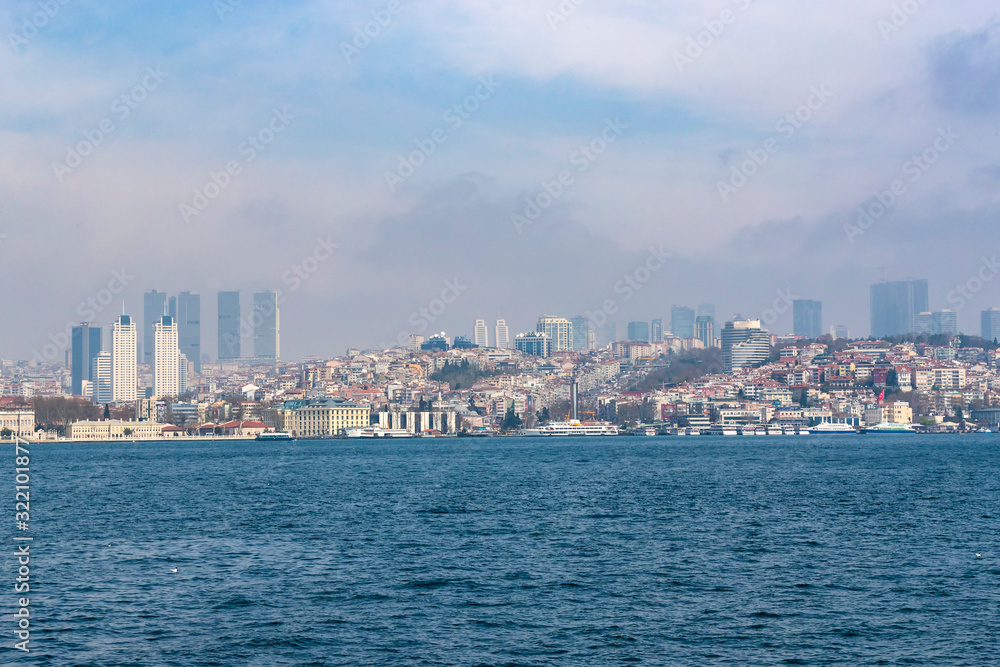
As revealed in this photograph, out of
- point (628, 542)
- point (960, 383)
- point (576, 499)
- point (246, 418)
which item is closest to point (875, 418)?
point (960, 383)

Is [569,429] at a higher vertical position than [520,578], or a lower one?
higher

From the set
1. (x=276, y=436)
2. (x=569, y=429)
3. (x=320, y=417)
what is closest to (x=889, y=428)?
(x=569, y=429)

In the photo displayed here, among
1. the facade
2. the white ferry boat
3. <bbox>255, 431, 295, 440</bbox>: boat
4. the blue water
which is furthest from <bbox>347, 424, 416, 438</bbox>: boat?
the blue water

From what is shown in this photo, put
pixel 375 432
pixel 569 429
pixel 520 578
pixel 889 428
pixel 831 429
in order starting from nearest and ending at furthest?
1. pixel 520 578
2. pixel 889 428
3. pixel 831 429
4. pixel 375 432
5. pixel 569 429

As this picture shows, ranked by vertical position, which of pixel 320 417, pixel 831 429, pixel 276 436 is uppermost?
pixel 320 417

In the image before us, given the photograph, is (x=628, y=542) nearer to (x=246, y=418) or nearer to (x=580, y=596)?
(x=580, y=596)

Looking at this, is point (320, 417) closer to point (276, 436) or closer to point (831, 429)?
point (276, 436)

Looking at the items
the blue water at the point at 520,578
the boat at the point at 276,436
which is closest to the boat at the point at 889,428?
the boat at the point at 276,436

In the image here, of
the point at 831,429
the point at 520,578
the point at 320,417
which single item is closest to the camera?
the point at 520,578
